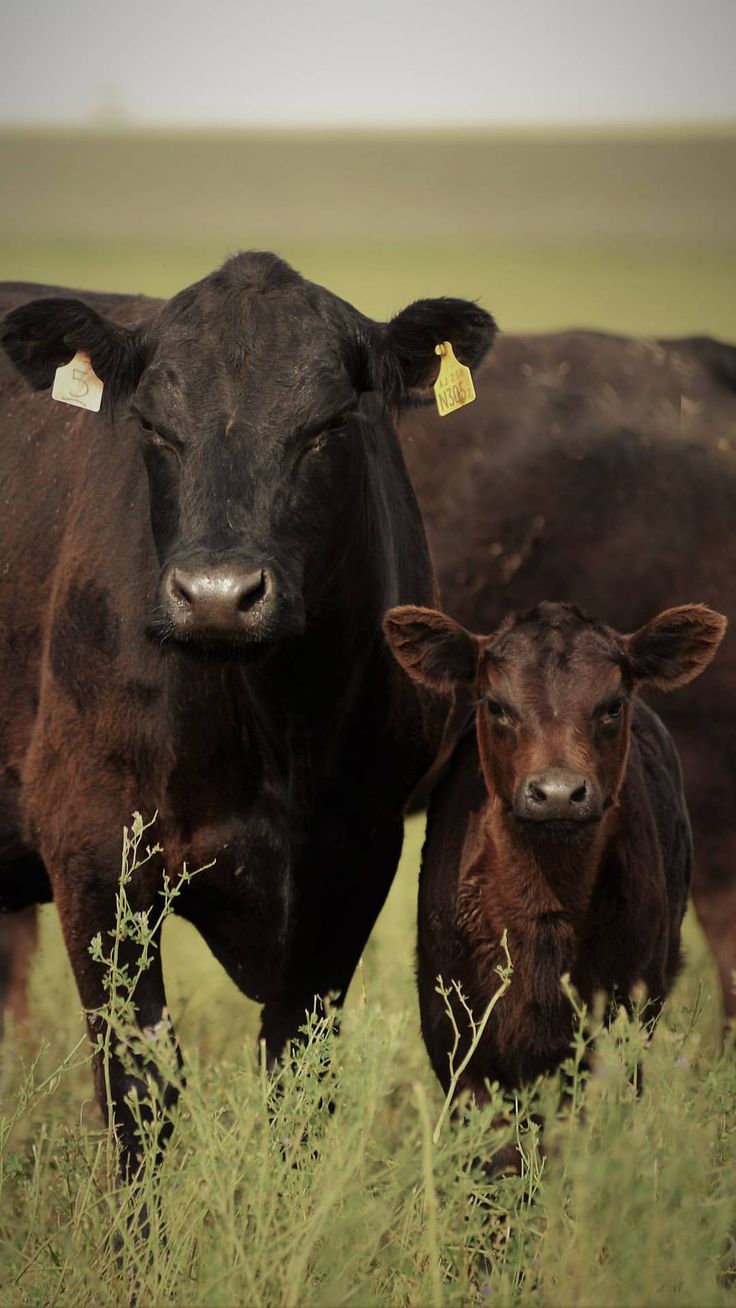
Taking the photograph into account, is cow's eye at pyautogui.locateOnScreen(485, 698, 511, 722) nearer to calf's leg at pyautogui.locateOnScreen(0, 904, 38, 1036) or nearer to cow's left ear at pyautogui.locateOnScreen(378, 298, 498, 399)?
cow's left ear at pyautogui.locateOnScreen(378, 298, 498, 399)

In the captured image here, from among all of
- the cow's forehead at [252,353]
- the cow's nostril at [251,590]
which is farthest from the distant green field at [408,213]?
the cow's nostril at [251,590]

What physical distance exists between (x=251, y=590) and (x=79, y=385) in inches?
44.2

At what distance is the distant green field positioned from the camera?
40.7m

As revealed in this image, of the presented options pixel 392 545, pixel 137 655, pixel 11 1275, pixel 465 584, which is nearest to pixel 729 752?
pixel 465 584

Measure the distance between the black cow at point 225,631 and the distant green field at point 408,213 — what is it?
31.9 metres

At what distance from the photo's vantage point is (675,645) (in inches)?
200

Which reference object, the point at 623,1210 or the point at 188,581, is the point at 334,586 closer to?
the point at 188,581

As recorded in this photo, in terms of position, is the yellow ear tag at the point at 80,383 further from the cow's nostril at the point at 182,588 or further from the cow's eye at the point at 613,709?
the cow's eye at the point at 613,709

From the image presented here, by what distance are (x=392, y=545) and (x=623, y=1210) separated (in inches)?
104

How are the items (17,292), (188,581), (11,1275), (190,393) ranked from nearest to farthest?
(11,1275) → (188,581) → (190,393) → (17,292)

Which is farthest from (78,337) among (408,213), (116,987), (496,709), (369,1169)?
(408,213)

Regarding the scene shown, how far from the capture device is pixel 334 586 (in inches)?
195

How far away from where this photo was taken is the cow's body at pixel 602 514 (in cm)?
733

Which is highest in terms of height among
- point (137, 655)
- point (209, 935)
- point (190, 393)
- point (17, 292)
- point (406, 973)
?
point (17, 292)
